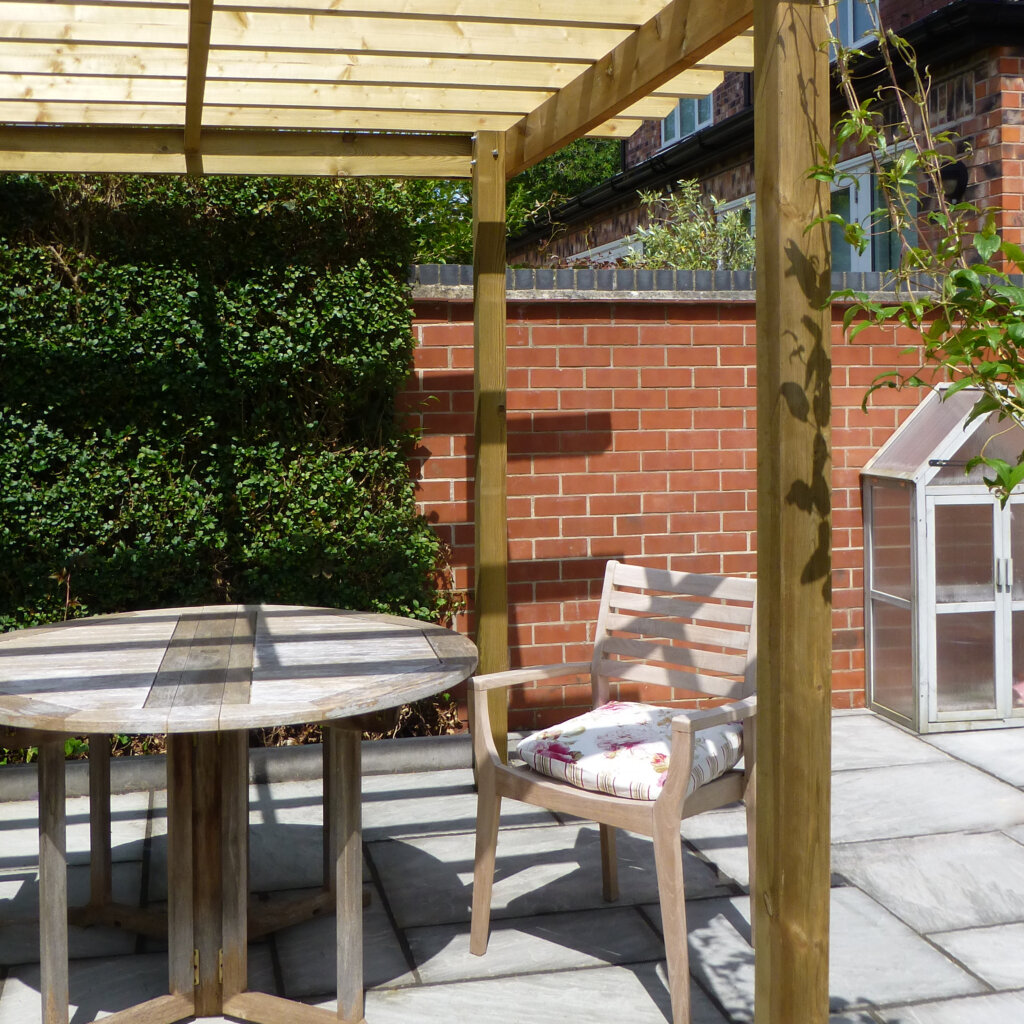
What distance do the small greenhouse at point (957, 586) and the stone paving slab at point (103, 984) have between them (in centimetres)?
304

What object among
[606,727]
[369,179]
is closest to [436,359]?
[369,179]

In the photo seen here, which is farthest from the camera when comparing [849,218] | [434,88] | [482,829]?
[849,218]

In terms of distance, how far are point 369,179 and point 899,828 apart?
305 centimetres

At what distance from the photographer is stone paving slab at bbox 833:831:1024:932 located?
3133 mm

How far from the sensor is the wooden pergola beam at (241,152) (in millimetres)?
3945

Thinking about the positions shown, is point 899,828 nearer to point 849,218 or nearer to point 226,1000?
point 226,1000

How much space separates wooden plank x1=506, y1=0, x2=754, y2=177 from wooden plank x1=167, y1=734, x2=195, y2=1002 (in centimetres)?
191

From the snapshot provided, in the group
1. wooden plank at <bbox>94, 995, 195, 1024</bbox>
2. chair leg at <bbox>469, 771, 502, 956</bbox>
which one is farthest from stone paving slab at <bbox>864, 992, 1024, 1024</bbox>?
wooden plank at <bbox>94, 995, 195, 1024</bbox>

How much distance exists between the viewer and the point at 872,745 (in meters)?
4.68

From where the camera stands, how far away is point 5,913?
314 cm

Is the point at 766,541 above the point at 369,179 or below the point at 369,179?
below

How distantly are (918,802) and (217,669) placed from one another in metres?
2.56

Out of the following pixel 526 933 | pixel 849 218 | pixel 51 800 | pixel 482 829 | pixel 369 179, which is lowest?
pixel 526 933

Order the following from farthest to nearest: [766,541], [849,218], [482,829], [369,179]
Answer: [849,218] → [369,179] → [482,829] → [766,541]
